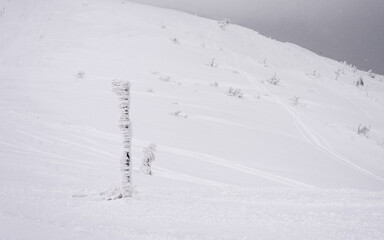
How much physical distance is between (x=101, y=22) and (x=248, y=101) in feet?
30.7

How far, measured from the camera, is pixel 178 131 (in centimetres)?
932

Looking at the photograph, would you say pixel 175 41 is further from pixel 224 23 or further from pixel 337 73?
pixel 337 73

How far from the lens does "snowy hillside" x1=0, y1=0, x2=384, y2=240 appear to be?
368 centimetres

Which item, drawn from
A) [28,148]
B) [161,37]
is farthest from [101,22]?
[28,148]

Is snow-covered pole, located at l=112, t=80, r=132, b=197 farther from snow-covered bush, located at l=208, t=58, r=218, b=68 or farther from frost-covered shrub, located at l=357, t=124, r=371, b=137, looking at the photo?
snow-covered bush, located at l=208, t=58, r=218, b=68

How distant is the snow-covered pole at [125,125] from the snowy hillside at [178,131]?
0.22m

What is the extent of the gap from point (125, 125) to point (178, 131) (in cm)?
494

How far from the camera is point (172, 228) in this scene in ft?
11.2

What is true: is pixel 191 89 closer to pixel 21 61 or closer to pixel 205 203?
pixel 21 61

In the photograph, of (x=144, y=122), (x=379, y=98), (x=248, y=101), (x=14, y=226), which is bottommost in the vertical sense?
(x=14, y=226)

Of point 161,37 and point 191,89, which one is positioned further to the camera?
point 161,37

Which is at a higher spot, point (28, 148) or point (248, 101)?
point (248, 101)

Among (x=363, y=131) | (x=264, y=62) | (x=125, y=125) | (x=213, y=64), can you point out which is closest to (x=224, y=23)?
(x=264, y=62)

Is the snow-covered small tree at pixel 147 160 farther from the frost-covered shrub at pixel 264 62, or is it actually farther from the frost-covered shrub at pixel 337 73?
the frost-covered shrub at pixel 337 73
